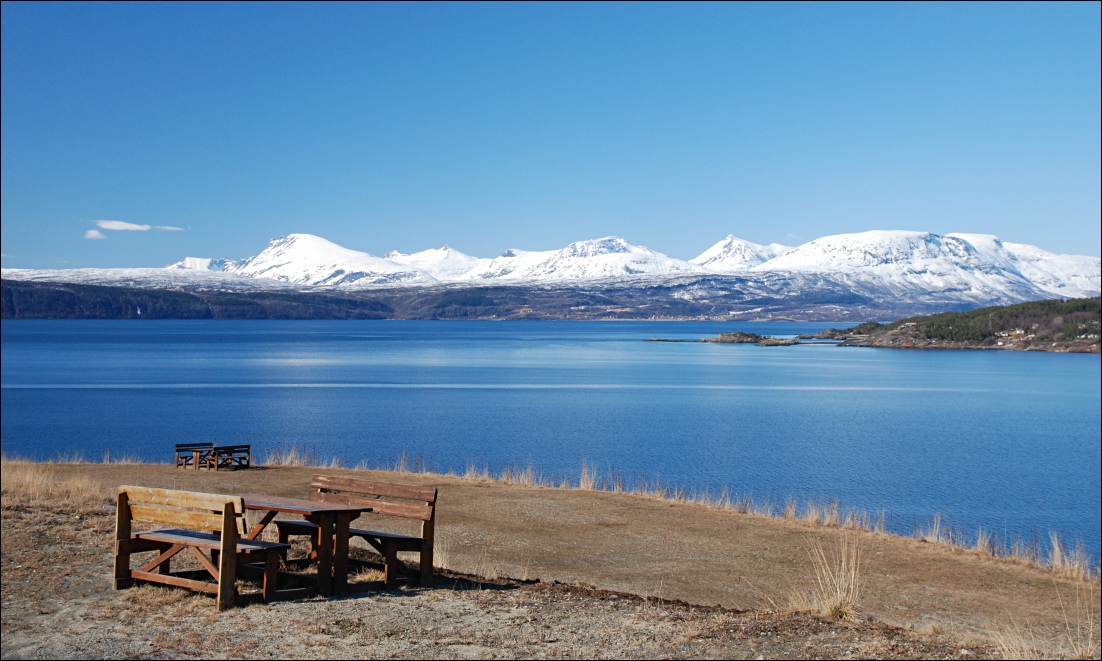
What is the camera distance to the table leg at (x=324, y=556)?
935cm

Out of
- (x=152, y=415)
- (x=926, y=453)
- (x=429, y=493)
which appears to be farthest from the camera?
(x=152, y=415)

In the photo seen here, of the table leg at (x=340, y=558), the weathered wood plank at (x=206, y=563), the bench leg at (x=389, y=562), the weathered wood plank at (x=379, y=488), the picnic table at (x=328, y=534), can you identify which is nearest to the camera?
the weathered wood plank at (x=206, y=563)

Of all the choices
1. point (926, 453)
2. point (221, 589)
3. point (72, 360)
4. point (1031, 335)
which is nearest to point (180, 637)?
point (221, 589)

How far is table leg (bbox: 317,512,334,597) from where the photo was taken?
9.35 m

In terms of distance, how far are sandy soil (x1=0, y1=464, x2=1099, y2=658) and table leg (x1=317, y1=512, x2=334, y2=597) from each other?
223 mm

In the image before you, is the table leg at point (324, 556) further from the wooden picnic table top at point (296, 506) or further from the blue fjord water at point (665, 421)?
the blue fjord water at point (665, 421)

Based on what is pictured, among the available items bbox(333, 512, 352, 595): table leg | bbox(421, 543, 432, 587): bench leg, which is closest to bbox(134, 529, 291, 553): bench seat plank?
bbox(333, 512, 352, 595): table leg

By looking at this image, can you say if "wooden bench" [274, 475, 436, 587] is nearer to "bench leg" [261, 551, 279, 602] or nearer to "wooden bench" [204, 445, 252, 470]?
"bench leg" [261, 551, 279, 602]

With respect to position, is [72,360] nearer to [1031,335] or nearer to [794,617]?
[794,617]

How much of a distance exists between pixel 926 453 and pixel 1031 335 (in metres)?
78.5

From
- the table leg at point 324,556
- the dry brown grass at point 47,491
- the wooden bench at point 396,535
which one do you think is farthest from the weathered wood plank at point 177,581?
the dry brown grass at point 47,491

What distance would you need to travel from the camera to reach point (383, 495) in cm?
1063

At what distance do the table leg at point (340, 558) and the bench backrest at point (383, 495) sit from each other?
0.73 m

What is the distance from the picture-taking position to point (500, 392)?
55.2 m
